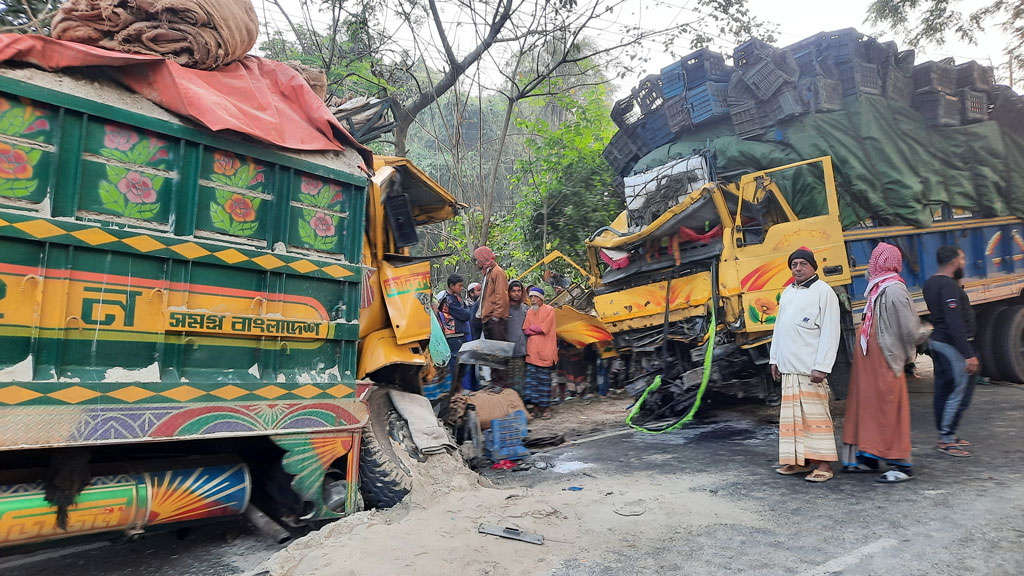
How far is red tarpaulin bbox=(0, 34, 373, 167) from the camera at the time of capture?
2.56 meters

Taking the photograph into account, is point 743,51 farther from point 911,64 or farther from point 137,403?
point 137,403

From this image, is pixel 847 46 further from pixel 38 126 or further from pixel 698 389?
pixel 38 126

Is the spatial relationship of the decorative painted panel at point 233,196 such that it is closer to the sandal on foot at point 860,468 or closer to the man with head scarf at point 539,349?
the sandal on foot at point 860,468

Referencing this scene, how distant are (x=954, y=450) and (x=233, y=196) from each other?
217 inches

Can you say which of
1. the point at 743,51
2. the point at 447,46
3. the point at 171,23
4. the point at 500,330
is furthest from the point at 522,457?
the point at 447,46

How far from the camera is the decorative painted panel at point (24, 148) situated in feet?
7.89

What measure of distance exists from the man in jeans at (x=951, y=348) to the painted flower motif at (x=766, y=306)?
1220 mm

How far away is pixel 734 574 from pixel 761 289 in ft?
11.9

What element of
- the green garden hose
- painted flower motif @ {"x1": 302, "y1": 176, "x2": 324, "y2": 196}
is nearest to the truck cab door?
the green garden hose

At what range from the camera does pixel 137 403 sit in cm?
271

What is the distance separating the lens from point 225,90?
325 cm

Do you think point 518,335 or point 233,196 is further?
point 518,335

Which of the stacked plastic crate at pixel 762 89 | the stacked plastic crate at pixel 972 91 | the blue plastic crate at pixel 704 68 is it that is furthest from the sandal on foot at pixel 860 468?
the stacked plastic crate at pixel 972 91

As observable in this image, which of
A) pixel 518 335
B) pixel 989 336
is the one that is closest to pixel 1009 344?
pixel 989 336
